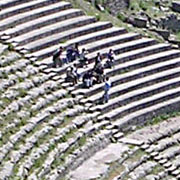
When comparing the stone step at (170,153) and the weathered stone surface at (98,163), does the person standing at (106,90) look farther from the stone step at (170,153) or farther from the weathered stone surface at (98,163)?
the stone step at (170,153)

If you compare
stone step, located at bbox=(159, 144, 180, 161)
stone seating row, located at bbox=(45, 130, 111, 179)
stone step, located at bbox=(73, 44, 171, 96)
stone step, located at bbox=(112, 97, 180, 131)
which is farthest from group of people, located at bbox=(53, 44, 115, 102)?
stone step, located at bbox=(159, 144, 180, 161)

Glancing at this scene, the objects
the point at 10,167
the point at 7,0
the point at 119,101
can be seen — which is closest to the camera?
the point at 10,167

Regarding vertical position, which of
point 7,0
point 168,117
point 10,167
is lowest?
point 168,117

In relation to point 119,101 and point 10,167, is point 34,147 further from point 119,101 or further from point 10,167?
point 119,101

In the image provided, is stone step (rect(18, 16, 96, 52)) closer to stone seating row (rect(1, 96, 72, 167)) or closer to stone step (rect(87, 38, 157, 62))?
stone step (rect(87, 38, 157, 62))

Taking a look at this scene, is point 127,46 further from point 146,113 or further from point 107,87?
point 107,87

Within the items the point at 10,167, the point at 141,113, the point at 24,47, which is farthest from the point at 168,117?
the point at 10,167

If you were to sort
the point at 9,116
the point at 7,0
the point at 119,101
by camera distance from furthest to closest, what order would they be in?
the point at 7,0 → the point at 119,101 → the point at 9,116
